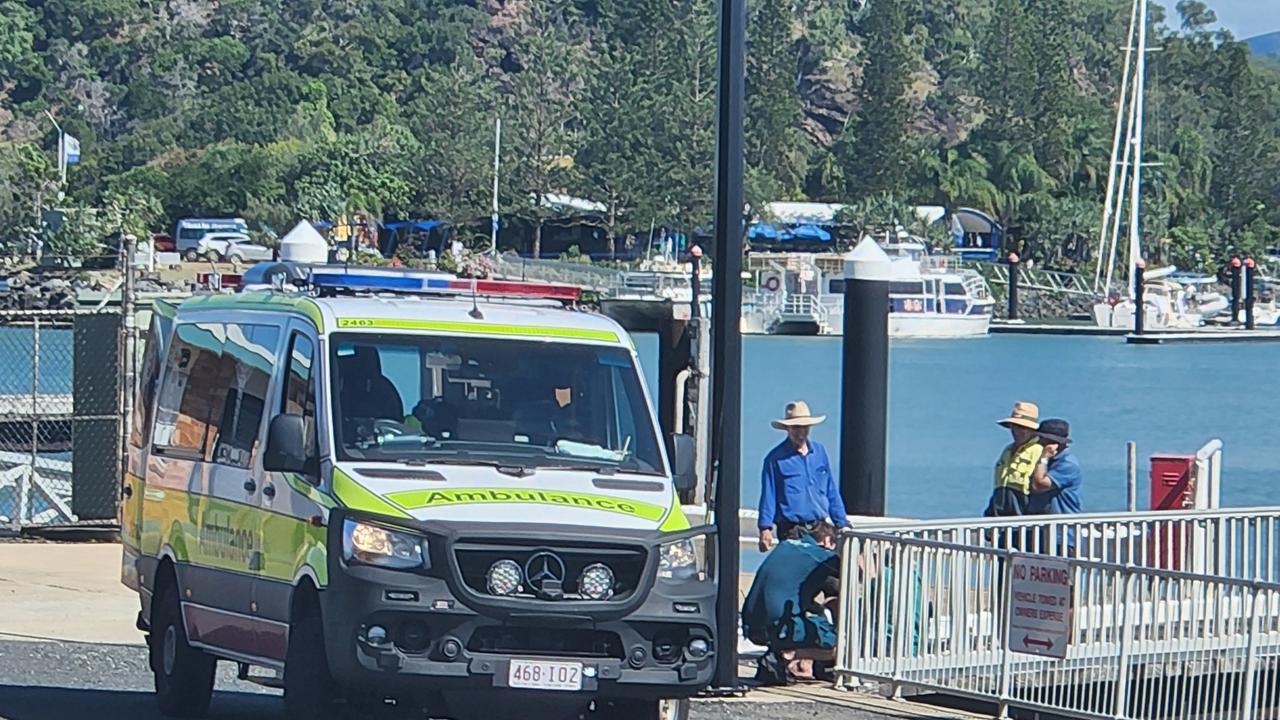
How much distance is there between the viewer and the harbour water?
52.8 meters

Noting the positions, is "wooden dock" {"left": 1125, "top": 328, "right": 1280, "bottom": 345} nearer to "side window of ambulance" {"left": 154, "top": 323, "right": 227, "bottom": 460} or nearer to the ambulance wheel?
"side window of ambulance" {"left": 154, "top": 323, "right": 227, "bottom": 460}

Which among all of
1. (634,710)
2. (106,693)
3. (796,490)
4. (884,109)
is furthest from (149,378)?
(884,109)

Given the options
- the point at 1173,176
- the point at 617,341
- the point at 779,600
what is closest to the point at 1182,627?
the point at 779,600

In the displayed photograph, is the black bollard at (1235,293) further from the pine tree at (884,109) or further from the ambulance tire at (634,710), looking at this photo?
the ambulance tire at (634,710)

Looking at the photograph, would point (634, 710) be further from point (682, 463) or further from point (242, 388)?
point (242, 388)

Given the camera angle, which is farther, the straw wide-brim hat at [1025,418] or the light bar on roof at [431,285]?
the straw wide-brim hat at [1025,418]

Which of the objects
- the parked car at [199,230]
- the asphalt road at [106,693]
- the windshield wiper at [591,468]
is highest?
the parked car at [199,230]

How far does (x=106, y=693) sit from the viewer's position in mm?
12938

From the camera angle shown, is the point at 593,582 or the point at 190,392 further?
the point at 190,392

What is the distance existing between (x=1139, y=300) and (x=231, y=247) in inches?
1684

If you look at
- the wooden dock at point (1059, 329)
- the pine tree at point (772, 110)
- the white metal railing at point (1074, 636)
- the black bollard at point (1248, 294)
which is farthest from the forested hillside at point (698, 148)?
the white metal railing at point (1074, 636)

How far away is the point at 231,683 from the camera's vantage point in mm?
14141

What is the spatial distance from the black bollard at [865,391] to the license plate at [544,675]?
370 inches

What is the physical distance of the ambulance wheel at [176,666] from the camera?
1165cm
